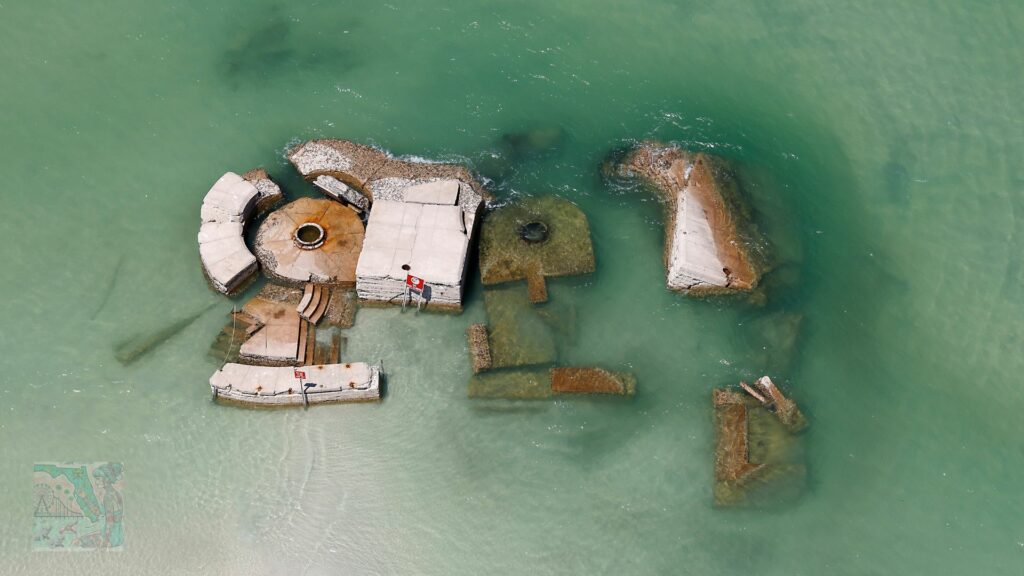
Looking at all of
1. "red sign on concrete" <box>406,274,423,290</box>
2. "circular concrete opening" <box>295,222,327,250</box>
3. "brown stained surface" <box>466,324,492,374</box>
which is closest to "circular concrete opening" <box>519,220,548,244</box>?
"brown stained surface" <box>466,324,492,374</box>

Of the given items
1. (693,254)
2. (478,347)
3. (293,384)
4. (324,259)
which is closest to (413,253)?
(324,259)

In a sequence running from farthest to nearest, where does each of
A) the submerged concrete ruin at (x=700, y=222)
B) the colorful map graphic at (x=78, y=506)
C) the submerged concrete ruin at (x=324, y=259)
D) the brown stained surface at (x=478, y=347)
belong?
the submerged concrete ruin at (x=700, y=222) < the brown stained surface at (x=478, y=347) < the submerged concrete ruin at (x=324, y=259) < the colorful map graphic at (x=78, y=506)

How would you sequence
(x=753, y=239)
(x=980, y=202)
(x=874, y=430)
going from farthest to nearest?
1. (x=980, y=202)
2. (x=753, y=239)
3. (x=874, y=430)

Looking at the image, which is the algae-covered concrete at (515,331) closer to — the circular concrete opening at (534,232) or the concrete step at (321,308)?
the circular concrete opening at (534,232)

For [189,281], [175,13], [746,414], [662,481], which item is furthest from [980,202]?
[175,13]

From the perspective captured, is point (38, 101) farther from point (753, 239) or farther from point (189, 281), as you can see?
point (753, 239)

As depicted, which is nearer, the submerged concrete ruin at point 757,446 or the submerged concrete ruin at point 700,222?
the submerged concrete ruin at point 757,446

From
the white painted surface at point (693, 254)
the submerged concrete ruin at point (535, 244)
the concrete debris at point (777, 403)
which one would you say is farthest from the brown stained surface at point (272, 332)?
the concrete debris at point (777, 403)
